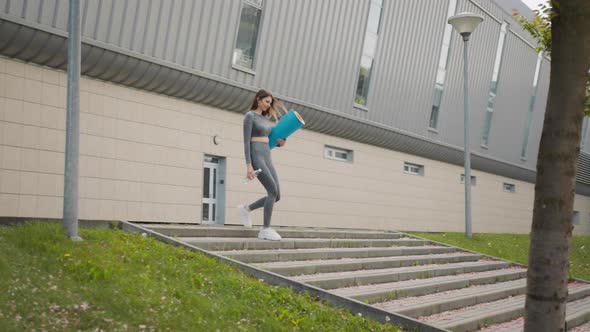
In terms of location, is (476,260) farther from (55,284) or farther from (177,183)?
(55,284)

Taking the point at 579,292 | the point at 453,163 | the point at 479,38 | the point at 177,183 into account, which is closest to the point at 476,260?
the point at 579,292

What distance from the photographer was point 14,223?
27.4 feet

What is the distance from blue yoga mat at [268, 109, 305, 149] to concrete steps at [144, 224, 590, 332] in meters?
1.69

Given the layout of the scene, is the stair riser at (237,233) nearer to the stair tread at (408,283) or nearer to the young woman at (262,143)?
the young woman at (262,143)

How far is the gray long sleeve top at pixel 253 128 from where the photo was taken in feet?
29.1

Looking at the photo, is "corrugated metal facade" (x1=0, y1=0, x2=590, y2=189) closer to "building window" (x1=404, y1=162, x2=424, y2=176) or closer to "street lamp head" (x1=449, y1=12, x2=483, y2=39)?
"building window" (x1=404, y1=162, x2=424, y2=176)

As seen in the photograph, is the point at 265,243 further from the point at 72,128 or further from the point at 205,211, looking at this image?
the point at 72,128

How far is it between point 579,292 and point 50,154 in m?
9.55

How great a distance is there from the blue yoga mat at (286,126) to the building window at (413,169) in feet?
33.2

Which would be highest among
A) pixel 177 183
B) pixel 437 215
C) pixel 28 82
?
pixel 28 82

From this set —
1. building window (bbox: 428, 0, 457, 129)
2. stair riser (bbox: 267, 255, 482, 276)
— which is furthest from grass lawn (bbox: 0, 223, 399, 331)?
building window (bbox: 428, 0, 457, 129)

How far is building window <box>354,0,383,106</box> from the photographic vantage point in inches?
628

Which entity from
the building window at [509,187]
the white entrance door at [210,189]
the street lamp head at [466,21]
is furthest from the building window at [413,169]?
the white entrance door at [210,189]

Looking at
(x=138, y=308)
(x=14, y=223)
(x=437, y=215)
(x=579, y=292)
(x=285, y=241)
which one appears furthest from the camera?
(x=437, y=215)
